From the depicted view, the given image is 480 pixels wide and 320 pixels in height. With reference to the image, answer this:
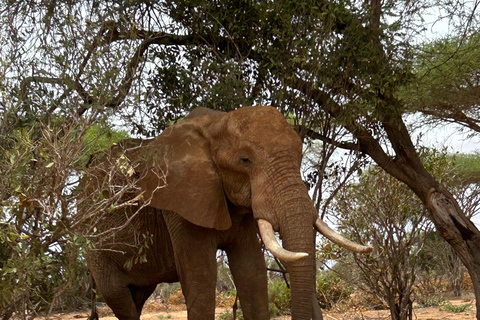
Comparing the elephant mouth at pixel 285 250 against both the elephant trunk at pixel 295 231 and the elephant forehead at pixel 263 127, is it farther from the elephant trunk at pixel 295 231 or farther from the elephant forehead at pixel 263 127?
the elephant forehead at pixel 263 127

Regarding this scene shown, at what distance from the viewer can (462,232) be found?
8.77 metres

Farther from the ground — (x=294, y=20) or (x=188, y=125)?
(x=294, y=20)

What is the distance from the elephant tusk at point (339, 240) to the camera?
482cm

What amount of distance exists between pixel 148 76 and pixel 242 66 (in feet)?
3.59

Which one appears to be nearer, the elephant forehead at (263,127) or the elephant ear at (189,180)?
the elephant forehead at (263,127)

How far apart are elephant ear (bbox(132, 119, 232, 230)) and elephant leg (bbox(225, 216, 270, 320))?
1.69 feet

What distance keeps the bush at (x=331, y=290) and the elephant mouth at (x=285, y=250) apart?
8717 mm

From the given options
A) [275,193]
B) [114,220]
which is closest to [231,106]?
[114,220]

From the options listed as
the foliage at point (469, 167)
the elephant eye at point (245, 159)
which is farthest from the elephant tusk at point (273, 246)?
the foliage at point (469, 167)

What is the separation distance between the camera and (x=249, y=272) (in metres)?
6.08

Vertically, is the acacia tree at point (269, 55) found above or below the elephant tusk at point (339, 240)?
above

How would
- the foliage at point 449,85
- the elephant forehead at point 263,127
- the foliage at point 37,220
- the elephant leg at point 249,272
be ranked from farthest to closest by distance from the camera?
the foliage at point 449,85
the elephant leg at point 249,272
the elephant forehead at point 263,127
the foliage at point 37,220

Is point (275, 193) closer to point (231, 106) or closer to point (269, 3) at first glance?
point (231, 106)

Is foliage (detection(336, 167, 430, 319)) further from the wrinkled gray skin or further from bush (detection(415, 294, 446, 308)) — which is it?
bush (detection(415, 294, 446, 308))
